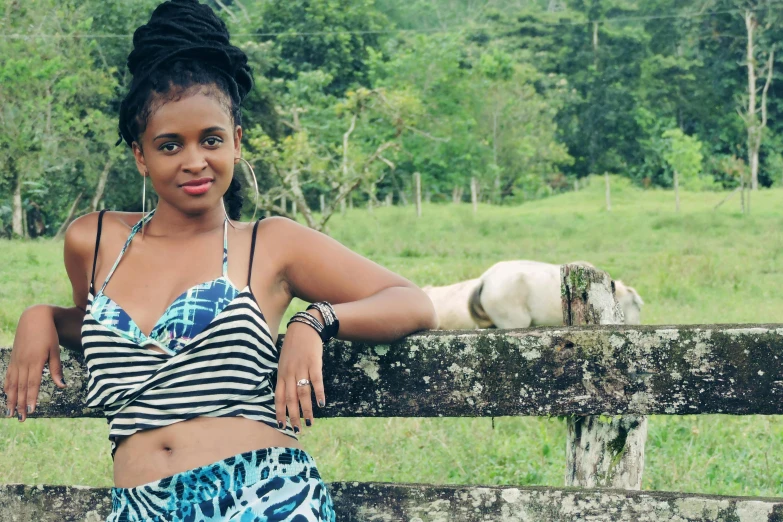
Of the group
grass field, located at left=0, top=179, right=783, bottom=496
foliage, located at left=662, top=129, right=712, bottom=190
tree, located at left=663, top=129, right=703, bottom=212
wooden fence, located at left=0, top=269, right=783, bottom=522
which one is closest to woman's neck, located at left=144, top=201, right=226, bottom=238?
wooden fence, located at left=0, top=269, right=783, bottom=522

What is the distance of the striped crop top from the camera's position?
2.06 meters

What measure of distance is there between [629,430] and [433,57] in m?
28.2

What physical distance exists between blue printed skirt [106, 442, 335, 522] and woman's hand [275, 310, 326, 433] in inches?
5.2

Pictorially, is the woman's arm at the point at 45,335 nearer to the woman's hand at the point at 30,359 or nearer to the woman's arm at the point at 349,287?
the woman's hand at the point at 30,359

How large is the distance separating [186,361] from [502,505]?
856 millimetres

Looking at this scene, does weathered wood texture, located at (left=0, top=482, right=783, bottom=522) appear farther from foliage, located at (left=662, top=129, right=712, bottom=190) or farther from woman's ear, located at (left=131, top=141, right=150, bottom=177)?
foliage, located at (left=662, top=129, right=712, bottom=190)

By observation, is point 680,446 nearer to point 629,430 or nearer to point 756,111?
point 629,430

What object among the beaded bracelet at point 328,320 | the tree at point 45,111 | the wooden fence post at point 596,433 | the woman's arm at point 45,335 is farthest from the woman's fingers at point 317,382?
the tree at point 45,111

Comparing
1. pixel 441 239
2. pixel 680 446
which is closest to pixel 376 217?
pixel 441 239

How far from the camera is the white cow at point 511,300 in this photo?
905 cm

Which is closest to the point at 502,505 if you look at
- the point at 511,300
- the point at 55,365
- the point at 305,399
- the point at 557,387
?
the point at 557,387

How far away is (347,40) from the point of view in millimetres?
30500

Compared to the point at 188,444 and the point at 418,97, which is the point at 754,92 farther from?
the point at 188,444

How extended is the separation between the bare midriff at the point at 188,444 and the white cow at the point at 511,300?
22.8 feet
